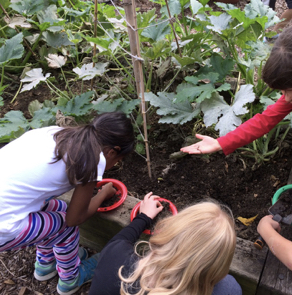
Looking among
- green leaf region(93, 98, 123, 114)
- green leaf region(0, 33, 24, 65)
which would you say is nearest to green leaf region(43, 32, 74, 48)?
green leaf region(0, 33, 24, 65)

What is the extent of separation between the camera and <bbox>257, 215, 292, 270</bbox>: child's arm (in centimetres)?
117

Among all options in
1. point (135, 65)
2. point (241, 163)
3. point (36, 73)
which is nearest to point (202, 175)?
point (241, 163)

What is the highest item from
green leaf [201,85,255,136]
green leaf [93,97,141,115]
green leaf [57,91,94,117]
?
green leaf [57,91,94,117]

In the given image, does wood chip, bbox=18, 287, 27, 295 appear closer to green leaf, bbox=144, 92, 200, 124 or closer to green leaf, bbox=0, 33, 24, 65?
green leaf, bbox=144, 92, 200, 124

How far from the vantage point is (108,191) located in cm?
165

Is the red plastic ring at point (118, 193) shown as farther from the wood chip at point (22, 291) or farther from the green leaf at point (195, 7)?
the green leaf at point (195, 7)

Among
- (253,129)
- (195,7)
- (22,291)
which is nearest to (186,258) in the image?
(253,129)

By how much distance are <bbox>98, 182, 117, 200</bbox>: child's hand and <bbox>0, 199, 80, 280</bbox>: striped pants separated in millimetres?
226

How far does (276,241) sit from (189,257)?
512 mm

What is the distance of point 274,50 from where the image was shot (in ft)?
4.07

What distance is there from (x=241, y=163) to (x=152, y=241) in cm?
109

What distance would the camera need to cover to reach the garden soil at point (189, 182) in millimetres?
1756

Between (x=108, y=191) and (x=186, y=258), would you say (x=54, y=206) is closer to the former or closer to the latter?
(x=108, y=191)

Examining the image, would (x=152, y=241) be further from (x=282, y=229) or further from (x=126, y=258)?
(x=282, y=229)
